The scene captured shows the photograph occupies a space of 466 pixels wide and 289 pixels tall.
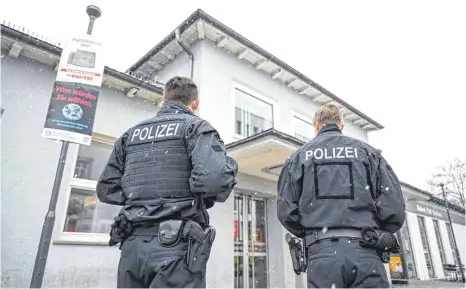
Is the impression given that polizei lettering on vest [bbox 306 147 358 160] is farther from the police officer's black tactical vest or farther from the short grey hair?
the police officer's black tactical vest

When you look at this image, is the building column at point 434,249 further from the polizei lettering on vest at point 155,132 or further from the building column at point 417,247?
the polizei lettering on vest at point 155,132

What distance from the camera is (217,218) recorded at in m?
7.55

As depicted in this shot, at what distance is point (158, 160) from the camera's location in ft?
7.21

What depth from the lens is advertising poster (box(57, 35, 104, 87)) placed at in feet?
16.4

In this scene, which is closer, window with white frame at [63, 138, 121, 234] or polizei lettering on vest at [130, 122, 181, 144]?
polizei lettering on vest at [130, 122, 181, 144]

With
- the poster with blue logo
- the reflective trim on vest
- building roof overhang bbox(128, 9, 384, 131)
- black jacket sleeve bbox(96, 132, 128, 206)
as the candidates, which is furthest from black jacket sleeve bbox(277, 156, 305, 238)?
building roof overhang bbox(128, 9, 384, 131)

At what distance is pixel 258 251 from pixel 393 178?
710 centimetres

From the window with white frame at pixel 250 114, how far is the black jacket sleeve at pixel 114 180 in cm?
646

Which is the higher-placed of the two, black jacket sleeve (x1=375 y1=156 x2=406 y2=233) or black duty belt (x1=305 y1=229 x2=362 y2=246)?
black jacket sleeve (x1=375 y1=156 x2=406 y2=233)

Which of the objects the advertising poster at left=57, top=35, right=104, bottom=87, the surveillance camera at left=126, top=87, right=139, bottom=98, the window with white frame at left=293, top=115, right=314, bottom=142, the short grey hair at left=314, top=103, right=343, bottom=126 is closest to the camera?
the short grey hair at left=314, top=103, right=343, bottom=126

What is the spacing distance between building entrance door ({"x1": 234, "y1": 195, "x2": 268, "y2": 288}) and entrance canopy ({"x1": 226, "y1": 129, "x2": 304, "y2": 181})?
124cm

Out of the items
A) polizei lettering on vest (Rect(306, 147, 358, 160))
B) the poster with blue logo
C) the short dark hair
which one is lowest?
polizei lettering on vest (Rect(306, 147, 358, 160))

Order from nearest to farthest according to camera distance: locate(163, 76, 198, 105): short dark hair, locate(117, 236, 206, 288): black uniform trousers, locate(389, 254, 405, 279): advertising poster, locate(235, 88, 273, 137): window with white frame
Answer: locate(117, 236, 206, 288): black uniform trousers < locate(163, 76, 198, 105): short dark hair < locate(235, 88, 273, 137): window with white frame < locate(389, 254, 405, 279): advertising poster

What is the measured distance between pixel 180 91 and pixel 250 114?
700 cm
